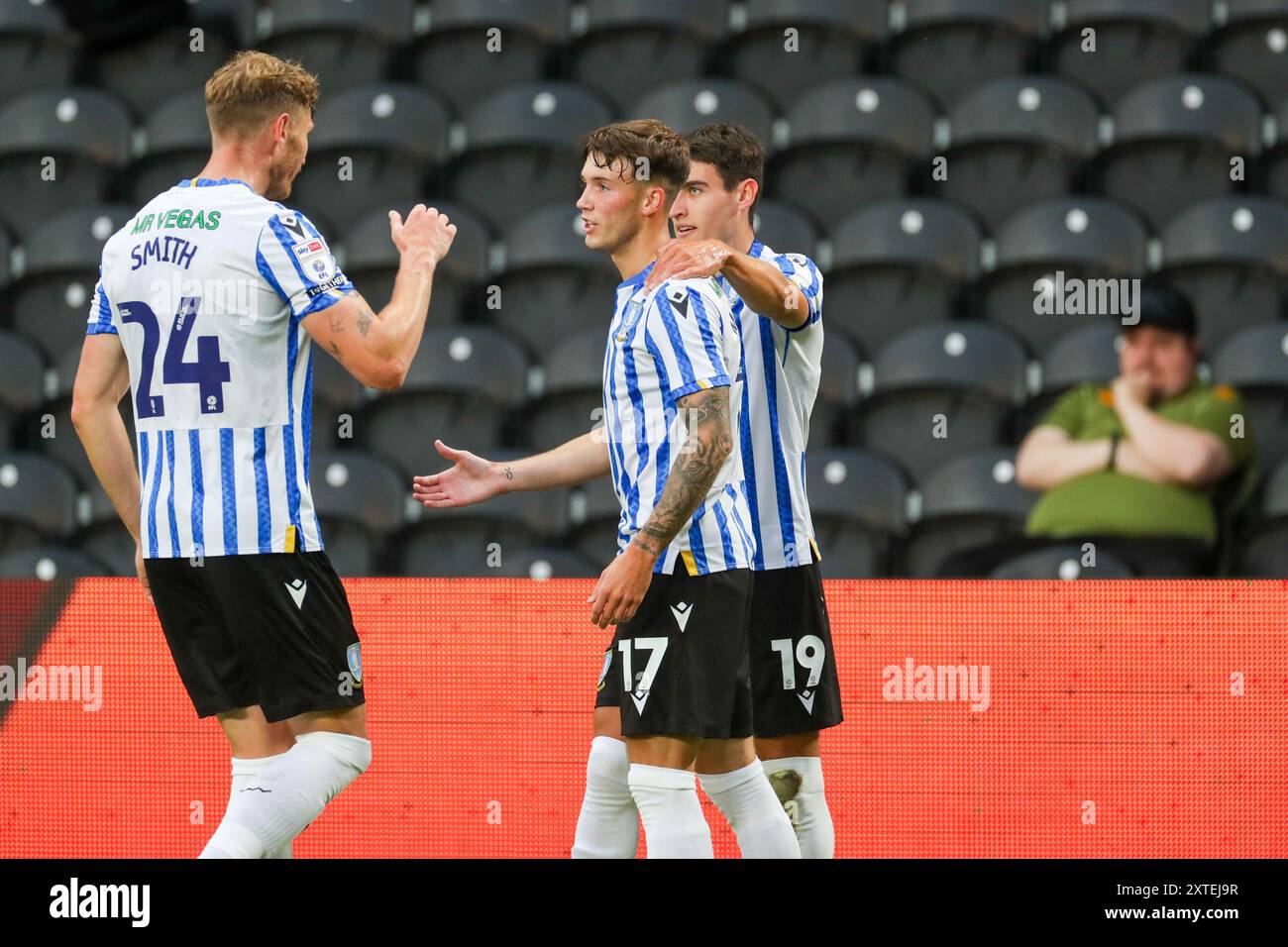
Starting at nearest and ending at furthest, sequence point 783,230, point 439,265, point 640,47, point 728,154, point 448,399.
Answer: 1. point 728,154
2. point 448,399
3. point 783,230
4. point 439,265
5. point 640,47

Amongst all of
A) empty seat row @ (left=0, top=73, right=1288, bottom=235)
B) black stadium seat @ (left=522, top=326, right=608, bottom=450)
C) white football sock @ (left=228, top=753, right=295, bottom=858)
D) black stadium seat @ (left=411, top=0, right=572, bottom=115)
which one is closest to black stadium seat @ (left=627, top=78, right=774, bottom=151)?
empty seat row @ (left=0, top=73, right=1288, bottom=235)

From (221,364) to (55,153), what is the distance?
4.66m

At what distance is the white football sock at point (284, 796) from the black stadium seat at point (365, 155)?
4.24 m

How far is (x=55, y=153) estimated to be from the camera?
23.5 feet

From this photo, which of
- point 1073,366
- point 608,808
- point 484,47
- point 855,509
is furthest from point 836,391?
point 608,808

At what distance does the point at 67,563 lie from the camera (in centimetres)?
564

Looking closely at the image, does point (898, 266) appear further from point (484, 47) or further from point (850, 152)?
point (484, 47)

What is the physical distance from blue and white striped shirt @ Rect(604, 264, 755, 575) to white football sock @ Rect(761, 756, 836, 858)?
56 cm

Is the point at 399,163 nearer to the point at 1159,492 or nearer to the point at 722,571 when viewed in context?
the point at 1159,492

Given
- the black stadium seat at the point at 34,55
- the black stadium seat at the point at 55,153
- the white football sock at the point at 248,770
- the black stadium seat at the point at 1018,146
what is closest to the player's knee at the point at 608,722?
the white football sock at the point at 248,770

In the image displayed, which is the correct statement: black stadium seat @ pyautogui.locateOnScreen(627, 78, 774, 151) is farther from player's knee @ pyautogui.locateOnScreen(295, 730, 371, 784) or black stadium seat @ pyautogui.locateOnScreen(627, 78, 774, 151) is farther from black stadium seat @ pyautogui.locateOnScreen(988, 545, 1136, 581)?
player's knee @ pyautogui.locateOnScreen(295, 730, 371, 784)

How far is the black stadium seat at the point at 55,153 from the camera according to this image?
7.16 meters

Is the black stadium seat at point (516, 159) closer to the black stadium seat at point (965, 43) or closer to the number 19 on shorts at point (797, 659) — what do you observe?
the black stadium seat at point (965, 43)

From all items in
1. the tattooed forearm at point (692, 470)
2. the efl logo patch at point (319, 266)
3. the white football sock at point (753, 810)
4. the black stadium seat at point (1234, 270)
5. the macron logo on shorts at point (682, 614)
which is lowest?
the white football sock at point (753, 810)
